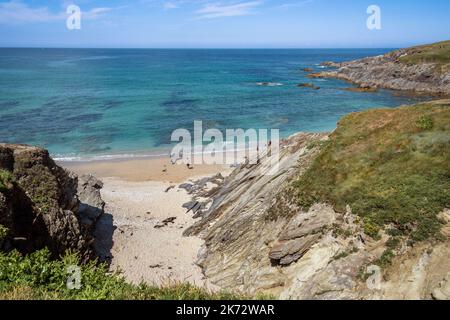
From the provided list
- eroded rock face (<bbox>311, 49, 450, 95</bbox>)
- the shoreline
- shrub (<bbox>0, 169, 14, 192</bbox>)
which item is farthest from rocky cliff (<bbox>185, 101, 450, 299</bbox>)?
eroded rock face (<bbox>311, 49, 450, 95</bbox>)

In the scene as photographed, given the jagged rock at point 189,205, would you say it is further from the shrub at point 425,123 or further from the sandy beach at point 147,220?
the shrub at point 425,123

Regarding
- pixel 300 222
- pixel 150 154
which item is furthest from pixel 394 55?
pixel 300 222

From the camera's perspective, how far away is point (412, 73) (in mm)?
96938

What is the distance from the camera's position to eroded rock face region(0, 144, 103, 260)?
1781cm

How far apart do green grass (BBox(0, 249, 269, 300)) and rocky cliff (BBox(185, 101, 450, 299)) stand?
17.5 feet

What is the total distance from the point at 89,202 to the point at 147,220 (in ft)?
15.2

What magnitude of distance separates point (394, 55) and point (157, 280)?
122989 mm

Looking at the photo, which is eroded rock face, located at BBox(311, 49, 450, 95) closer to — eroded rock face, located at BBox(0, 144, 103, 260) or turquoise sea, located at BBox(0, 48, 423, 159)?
turquoise sea, located at BBox(0, 48, 423, 159)

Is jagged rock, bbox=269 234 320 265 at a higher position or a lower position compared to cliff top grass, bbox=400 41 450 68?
lower

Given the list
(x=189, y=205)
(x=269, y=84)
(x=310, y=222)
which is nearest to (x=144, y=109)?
(x=189, y=205)

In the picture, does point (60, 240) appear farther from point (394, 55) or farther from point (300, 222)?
point (394, 55)

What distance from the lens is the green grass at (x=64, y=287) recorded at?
34.7 feet

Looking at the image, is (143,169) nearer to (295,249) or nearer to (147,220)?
(147,220)

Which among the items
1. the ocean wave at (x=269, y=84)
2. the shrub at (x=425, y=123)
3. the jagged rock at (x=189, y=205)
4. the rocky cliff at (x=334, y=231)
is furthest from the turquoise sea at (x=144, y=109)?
the shrub at (x=425, y=123)
